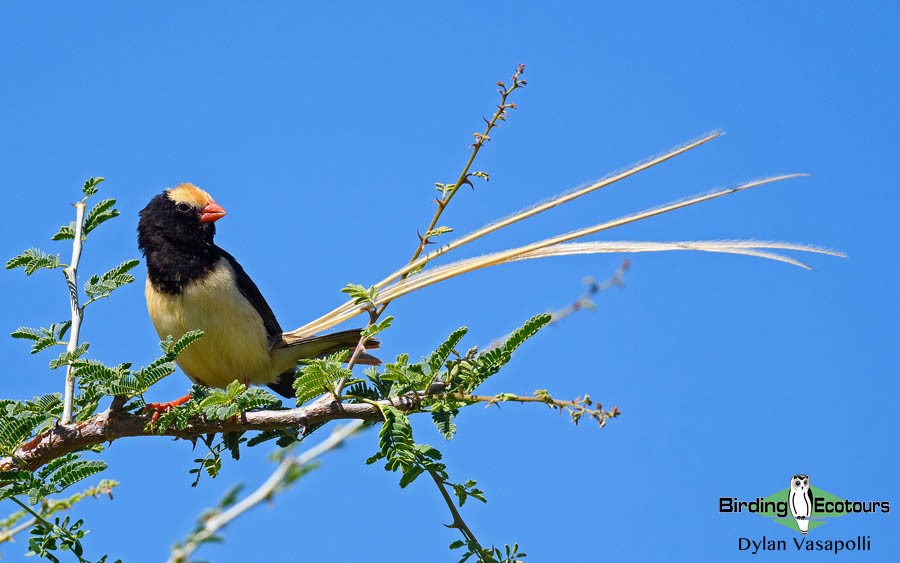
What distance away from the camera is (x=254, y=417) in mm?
4008

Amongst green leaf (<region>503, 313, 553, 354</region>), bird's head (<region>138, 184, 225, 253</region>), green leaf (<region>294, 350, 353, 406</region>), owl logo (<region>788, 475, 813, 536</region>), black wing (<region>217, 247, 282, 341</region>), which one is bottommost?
green leaf (<region>294, 350, 353, 406</region>)

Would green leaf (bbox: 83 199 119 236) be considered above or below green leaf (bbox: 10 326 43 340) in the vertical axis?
above

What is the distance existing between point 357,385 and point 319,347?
2357 mm

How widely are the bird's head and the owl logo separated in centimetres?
405

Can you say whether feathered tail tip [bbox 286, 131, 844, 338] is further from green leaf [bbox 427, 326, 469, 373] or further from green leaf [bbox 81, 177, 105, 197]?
green leaf [bbox 81, 177, 105, 197]

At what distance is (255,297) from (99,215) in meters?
1.88

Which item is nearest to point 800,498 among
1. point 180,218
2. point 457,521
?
point 457,521

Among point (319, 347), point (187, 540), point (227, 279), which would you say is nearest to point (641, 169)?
point (187, 540)

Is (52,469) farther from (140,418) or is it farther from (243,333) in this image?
(243,333)

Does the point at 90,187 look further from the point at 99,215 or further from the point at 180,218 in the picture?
the point at 180,218

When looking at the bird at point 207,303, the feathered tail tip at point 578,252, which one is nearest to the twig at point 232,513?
the feathered tail tip at point 578,252

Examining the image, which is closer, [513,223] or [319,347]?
[513,223]

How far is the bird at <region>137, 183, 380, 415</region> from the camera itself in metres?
6.14

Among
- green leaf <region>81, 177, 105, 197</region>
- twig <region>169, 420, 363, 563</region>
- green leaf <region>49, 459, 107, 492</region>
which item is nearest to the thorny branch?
twig <region>169, 420, 363, 563</region>
